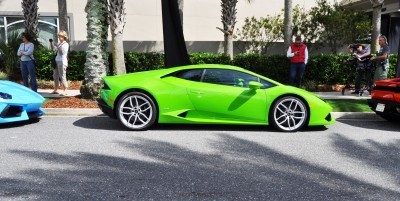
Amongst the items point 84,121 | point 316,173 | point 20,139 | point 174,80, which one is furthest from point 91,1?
point 316,173

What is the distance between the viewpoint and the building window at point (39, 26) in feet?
64.7

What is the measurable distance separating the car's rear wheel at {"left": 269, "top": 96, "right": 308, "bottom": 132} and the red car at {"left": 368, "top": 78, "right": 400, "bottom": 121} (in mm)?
1654

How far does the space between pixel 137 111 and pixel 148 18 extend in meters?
14.7

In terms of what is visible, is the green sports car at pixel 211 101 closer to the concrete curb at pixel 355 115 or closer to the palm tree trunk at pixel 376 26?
the concrete curb at pixel 355 115

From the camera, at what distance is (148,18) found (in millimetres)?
20594

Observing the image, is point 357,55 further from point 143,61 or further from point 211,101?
point 143,61

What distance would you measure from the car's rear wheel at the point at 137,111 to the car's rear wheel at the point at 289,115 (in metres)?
2.09

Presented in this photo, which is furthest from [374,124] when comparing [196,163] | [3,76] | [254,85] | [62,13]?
[62,13]

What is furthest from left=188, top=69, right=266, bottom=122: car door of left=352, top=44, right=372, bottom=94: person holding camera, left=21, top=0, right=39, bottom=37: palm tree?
left=21, top=0, right=39, bottom=37: palm tree

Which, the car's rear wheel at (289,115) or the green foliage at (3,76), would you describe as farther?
the green foliage at (3,76)

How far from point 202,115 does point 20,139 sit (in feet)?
9.63

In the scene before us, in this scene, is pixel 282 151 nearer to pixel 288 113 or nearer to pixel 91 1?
pixel 288 113

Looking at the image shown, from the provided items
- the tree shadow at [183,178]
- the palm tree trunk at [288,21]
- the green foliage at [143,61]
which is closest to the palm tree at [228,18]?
the palm tree trunk at [288,21]

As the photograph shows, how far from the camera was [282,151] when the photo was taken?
554cm
